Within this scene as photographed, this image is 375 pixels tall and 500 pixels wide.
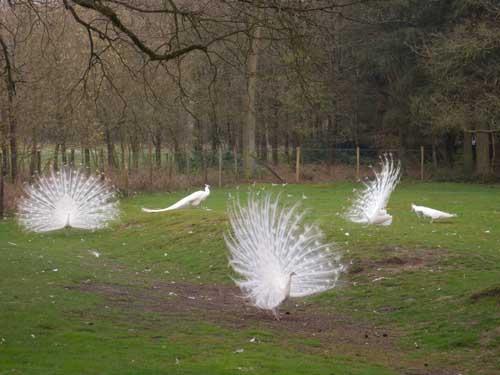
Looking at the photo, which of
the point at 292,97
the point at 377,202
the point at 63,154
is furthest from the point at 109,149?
the point at 377,202

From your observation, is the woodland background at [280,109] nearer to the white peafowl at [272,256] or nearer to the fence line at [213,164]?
the fence line at [213,164]

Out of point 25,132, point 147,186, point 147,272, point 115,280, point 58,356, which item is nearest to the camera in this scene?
point 58,356

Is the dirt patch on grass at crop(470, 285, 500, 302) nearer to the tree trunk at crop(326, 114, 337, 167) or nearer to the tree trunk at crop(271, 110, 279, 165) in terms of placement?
the tree trunk at crop(326, 114, 337, 167)

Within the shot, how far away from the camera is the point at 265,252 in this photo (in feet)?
35.9

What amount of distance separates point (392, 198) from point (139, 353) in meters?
22.0

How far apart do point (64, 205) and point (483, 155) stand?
78.3 feet

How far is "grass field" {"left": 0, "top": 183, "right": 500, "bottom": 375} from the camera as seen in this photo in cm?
906

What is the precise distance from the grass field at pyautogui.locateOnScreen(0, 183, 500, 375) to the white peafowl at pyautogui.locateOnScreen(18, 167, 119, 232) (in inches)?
28.0

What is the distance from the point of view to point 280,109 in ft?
144

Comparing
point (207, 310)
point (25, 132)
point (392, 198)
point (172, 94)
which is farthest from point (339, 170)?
point (207, 310)

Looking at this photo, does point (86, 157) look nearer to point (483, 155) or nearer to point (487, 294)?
point (483, 155)

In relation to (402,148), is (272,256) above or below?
below

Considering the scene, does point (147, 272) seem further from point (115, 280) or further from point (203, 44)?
point (203, 44)

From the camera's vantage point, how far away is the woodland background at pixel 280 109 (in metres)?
28.6
